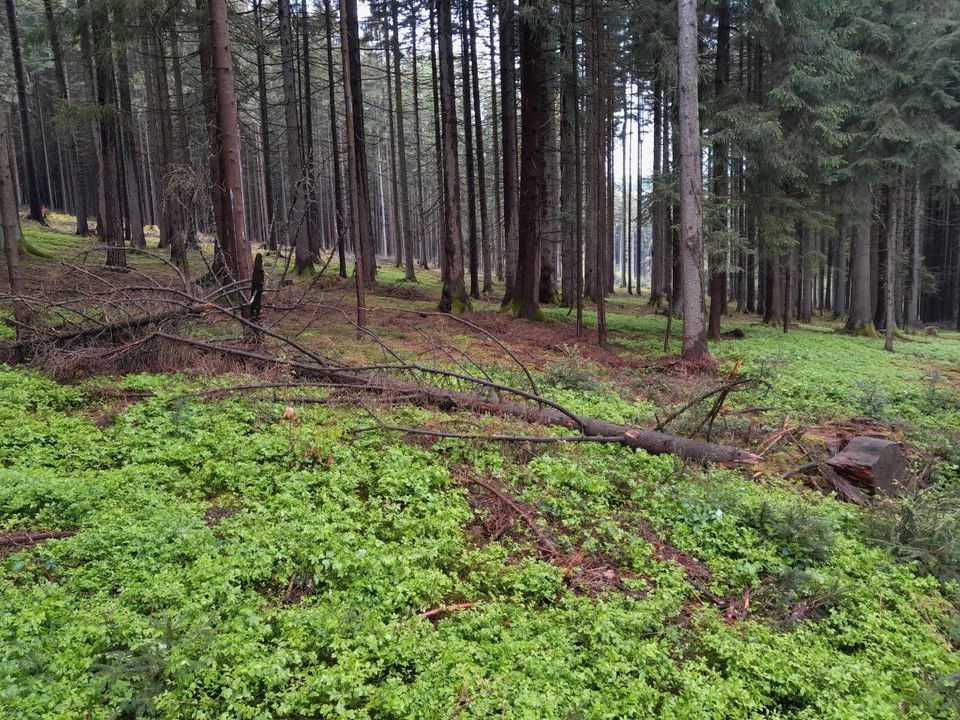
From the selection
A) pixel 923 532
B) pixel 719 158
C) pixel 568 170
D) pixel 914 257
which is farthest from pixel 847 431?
pixel 914 257

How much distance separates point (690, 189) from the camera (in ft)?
41.3

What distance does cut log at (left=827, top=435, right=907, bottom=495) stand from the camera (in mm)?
6211

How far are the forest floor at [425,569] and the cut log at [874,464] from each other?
0.31 metres

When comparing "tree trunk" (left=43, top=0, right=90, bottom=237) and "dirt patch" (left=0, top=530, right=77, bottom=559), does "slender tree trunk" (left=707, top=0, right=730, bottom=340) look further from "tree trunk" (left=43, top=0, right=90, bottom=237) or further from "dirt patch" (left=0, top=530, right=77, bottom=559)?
"tree trunk" (left=43, top=0, right=90, bottom=237)

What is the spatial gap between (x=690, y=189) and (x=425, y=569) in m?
11.3

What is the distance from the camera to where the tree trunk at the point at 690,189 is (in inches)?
472

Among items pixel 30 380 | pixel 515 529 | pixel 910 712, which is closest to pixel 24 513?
pixel 30 380

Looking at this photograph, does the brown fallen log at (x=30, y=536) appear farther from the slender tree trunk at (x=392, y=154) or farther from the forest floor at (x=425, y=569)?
the slender tree trunk at (x=392, y=154)

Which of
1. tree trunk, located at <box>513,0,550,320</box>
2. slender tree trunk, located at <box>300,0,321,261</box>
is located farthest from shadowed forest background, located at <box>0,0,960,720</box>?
tree trunk, located at <box>513,0,550,320</box>

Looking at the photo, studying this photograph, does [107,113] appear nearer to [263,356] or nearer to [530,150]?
[530,150]

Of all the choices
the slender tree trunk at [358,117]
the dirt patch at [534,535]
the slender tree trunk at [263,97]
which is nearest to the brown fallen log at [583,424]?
the dirt patch at [534,535]

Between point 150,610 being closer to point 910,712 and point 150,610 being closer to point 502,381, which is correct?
point 910,712

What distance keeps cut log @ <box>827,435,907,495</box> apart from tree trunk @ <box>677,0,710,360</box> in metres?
6.27

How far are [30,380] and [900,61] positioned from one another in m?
28.9
